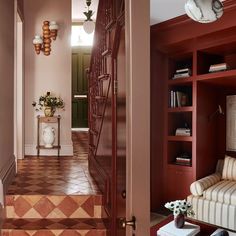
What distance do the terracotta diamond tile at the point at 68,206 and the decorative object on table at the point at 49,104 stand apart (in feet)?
9.41

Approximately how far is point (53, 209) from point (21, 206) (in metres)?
0.29

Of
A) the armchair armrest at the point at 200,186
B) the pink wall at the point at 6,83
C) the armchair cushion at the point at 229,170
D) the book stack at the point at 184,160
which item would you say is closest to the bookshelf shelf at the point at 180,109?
the book stack at the point at 184,160

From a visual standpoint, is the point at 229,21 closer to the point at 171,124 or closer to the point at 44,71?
the point at 171,124

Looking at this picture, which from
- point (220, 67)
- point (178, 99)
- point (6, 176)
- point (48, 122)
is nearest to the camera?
point (6, 176)

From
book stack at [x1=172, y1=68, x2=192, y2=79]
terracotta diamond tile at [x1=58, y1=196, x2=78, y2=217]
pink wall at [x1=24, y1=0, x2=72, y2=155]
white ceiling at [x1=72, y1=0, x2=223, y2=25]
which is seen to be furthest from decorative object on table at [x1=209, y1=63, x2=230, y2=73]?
terracotta diamond tile at [x1=58, y1=196, x2=78, y2=217]

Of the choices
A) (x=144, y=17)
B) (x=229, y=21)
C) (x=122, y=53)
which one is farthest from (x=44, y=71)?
(x=144, y=17)

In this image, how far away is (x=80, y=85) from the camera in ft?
29.9

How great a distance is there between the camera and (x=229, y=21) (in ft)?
12.7

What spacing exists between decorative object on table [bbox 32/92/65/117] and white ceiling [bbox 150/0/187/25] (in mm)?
2169

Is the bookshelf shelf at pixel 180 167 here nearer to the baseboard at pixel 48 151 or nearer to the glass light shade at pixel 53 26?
the baseboard at pixel 48 151

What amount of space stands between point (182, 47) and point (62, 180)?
3.15 m

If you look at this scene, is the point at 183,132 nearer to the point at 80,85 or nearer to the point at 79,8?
the point at 79,8

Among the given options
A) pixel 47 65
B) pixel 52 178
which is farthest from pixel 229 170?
pixel 47 65

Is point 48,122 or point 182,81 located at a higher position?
point 182,81
